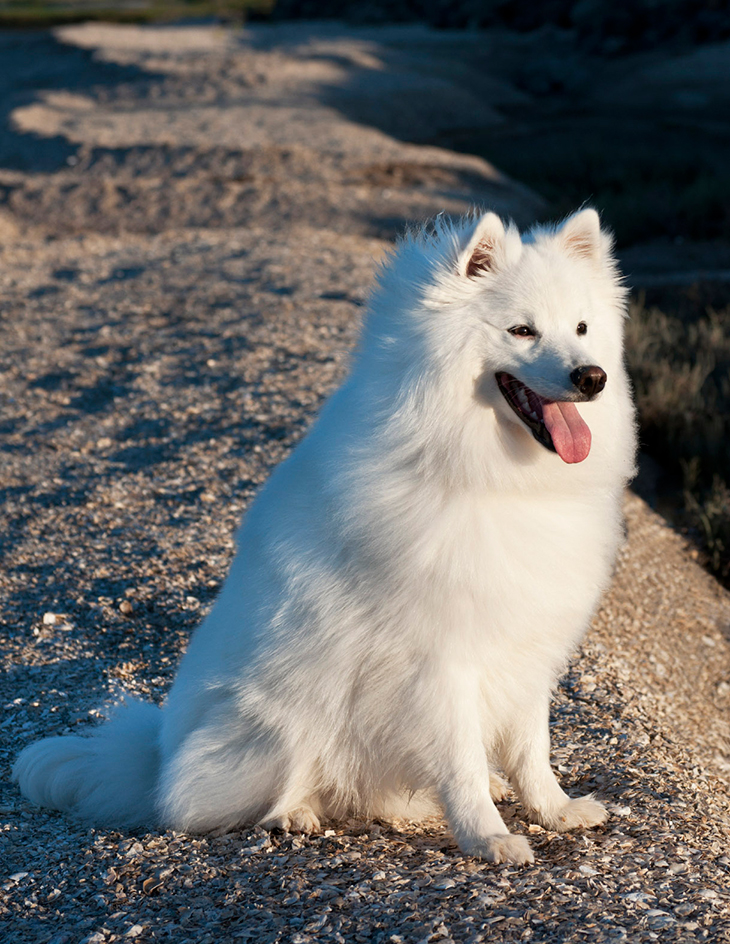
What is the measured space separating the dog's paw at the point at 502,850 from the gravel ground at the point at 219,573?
0.06 m

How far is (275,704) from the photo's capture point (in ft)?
9.57

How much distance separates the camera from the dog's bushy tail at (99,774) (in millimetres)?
3217

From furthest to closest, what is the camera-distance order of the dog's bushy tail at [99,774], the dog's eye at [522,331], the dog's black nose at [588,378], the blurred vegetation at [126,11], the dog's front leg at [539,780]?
1. the blurred vegetation at [126,11]
2. the dog's bushy tail at [99,774]
3. the dog's front leg at [539,780]
4. the dog's eye at [522,331]
5. the dog's black nose at [588,378]

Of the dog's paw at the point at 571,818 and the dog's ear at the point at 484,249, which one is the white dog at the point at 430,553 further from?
the dog's paw at the point at 571,818

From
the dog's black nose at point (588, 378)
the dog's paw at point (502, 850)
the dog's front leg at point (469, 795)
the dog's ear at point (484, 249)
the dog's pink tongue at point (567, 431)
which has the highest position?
the dog's ear at point (484, 249)

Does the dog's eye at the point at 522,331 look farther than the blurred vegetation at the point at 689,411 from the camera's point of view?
No

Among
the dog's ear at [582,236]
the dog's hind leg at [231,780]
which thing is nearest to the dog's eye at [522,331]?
the dog's ear at [582,236]

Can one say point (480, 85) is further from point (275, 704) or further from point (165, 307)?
point (275, 704)

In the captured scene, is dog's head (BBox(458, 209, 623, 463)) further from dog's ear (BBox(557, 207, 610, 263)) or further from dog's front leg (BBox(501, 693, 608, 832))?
dog's front leg (BBox(501, 693, 608, 832))

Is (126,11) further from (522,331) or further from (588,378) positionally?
(588,378)

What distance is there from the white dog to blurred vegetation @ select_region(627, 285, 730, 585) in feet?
12.1

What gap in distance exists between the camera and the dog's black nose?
8.67 feet

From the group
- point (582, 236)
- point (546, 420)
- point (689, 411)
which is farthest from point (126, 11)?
point (546, 420)

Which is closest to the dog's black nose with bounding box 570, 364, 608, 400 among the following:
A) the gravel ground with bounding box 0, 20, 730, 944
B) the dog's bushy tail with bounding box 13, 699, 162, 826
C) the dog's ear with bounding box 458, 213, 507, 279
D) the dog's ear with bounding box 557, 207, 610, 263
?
the dog's ear with bounding box 458, 213, 507, 279
